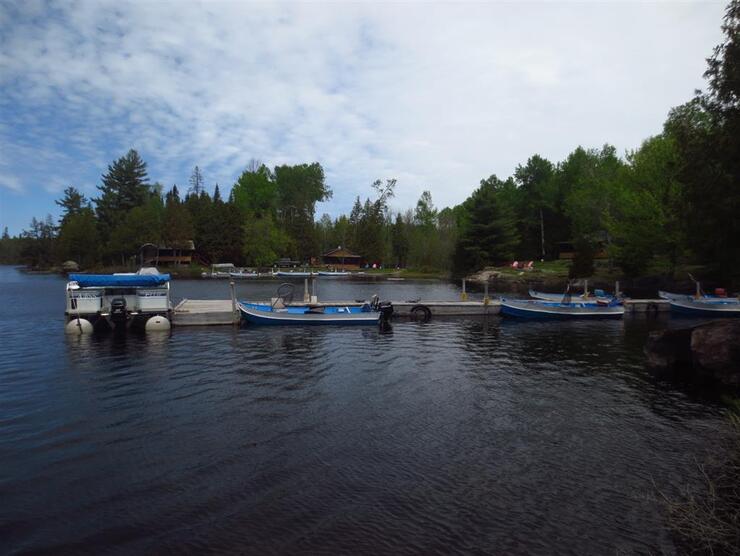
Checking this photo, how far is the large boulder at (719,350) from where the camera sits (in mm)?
18266

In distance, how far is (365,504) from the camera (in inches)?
379

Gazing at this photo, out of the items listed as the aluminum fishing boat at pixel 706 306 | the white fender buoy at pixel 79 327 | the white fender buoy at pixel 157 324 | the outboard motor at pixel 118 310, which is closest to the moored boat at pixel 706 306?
the aluminum fishing boat at pixel 706 306

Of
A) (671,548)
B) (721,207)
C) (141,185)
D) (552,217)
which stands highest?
(141,185)

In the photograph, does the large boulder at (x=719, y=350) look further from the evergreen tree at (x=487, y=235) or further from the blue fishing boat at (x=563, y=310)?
the evergreen tree at (x=487, y=235)

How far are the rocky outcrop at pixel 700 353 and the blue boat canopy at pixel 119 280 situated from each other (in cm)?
3081

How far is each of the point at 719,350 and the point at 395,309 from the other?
Result: 25373 millimetres

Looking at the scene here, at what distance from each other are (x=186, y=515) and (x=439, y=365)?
15346mm

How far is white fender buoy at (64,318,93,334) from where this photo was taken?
29.3 m

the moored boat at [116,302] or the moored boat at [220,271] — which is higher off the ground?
the moored boat at [220,271]

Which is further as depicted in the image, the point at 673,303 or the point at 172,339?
the point at 673,303

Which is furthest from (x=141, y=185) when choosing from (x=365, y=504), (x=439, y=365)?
(x=365, y=504)

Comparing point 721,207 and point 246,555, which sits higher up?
point 721,207

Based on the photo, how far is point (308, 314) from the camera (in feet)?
114

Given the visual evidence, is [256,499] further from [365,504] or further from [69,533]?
[69,533]
